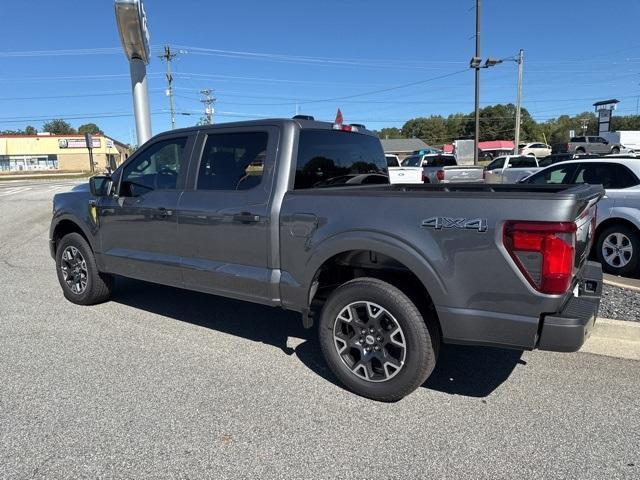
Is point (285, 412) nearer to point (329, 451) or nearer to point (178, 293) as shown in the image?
Result: point (329, 451)

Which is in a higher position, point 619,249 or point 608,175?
point 608,175

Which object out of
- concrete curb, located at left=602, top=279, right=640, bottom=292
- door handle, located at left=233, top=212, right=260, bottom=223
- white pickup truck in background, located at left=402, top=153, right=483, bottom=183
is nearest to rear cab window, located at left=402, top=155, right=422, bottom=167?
white pickup truck in background, located at left=402, top=153, right=483, bottom=183

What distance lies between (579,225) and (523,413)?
127 cm

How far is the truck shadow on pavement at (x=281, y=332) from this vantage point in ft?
12.3

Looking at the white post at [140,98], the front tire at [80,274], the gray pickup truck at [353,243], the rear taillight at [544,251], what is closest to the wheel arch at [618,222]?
the gray pickup truck at [353,243]

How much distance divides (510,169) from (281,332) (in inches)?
704

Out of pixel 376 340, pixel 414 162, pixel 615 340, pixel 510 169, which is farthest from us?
pixel 414 162

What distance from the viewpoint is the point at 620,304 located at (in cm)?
497

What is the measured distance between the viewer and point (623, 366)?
389cm

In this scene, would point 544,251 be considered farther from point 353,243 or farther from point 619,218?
point 619,218

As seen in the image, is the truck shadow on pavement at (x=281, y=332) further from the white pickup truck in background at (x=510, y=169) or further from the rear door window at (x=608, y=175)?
the white pickup truck in background at (x=510, y=169)

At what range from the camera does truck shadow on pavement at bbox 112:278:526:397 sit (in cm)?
375

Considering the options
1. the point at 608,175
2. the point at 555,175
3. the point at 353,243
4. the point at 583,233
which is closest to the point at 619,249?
the point at 608,175

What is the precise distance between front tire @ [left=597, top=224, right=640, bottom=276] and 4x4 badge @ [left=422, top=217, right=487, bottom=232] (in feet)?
15.1
